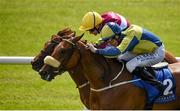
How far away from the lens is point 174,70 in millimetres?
10867

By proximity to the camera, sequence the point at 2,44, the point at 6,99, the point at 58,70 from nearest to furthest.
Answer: the point at 58,70, the point at 6,99, the point at 2,44

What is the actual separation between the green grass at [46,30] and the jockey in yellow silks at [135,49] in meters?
2.86

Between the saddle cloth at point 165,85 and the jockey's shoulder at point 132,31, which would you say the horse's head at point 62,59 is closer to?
the jockey's shoulder at point 132,31

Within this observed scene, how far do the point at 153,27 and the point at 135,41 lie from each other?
31.5ft

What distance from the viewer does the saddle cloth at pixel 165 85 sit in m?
10.5

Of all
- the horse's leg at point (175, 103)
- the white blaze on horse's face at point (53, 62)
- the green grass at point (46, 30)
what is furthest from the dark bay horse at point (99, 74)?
the green grass at point (46, 30)

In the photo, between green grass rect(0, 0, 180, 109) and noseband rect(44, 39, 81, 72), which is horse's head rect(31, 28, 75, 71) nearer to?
noseband rect(44, 39, 81, 72)

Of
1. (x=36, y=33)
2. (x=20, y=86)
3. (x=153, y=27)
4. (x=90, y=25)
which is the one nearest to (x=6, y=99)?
(x=20, y=86)

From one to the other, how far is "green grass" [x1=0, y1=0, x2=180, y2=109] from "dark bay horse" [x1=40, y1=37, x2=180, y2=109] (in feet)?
9.84

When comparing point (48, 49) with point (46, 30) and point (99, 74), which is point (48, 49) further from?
point (46, 30)

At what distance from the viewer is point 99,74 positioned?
10.3 m

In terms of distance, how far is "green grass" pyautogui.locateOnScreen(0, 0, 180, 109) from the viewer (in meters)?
14.1

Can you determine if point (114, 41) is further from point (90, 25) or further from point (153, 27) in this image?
point (153, 27)

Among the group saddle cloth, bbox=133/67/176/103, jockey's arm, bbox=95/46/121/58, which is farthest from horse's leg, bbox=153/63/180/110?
jockey's arm, bbox=95/46/121/58
